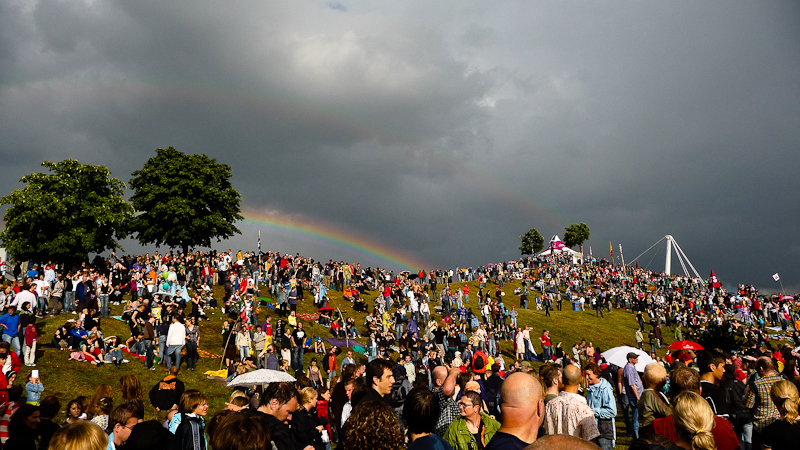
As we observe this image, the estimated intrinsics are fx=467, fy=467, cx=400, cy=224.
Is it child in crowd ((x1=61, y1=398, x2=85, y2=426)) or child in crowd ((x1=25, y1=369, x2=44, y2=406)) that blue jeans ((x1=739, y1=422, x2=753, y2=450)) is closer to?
child in crowd ((x1=61, y1=398, x2=85, y2=426))

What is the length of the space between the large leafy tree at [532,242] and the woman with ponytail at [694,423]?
387 feet

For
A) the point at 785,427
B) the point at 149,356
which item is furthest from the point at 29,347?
the point at 785,427

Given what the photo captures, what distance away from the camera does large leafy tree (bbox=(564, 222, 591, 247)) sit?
391 ft

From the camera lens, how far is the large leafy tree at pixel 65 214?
38562 millimetres

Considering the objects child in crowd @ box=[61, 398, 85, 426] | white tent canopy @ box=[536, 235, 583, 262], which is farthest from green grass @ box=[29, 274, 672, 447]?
white tent canopy @ box=[536, 235, 583, 262]

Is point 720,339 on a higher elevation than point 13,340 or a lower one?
higher

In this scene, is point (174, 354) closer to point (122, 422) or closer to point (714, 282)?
point (122, 422)

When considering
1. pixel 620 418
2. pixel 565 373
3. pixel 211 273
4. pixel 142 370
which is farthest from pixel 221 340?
pixel 565 373

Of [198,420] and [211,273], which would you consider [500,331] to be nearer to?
[211,273]

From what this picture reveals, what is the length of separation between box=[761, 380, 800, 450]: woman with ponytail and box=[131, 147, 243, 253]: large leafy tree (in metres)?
48.8

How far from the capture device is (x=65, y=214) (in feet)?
131

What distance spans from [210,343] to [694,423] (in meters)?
21.2

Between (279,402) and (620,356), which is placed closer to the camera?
(279,402)

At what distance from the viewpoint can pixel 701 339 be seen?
1186 inches
